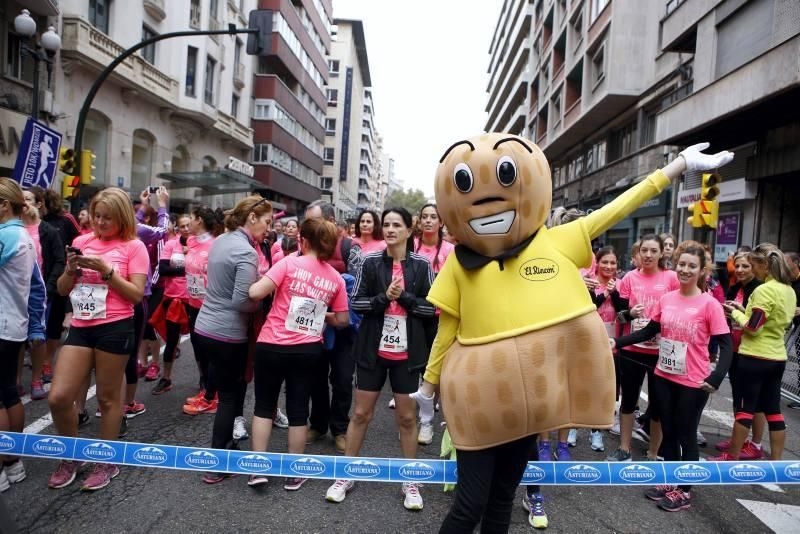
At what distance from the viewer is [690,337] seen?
3.80m

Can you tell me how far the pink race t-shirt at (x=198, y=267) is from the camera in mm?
5179

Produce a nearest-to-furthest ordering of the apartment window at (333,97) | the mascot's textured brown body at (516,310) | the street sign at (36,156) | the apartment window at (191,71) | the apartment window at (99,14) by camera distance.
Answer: the mascot's textured brown body at (516,310) < the street sign at (36,156) < the apartment window at (99,14) < the apartment window at (191,71) < the apartment window at (333,97)

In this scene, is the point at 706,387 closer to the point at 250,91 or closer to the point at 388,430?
the point at 388,430

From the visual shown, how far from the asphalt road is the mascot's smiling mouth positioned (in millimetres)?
2007

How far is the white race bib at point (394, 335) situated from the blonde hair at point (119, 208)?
1845 millimetres

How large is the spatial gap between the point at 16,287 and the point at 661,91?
20600 millimetres

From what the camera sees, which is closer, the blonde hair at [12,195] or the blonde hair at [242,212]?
the blonde hair at [12,195]

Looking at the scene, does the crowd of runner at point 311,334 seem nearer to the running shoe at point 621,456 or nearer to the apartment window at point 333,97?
the running shoe at point 621,456

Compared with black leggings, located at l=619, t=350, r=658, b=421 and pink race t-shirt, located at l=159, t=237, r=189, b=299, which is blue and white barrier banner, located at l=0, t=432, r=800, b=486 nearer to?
black leggings, located at l=619, t=350, r=658, b=421

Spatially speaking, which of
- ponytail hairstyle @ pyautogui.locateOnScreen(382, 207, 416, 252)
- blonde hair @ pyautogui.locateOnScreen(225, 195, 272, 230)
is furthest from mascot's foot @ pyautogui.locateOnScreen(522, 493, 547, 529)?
blonde hair @ pyautogui.locateOnScreen(225, 195, 272, 230)

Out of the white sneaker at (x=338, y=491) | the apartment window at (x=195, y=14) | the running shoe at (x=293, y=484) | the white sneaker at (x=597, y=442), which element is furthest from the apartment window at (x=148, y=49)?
the white sneaker at (x=597, y=442)

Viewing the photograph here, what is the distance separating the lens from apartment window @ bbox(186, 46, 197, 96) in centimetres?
2251

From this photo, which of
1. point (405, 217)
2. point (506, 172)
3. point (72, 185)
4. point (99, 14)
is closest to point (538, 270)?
point (506, 172)

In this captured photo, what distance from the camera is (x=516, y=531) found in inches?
131
